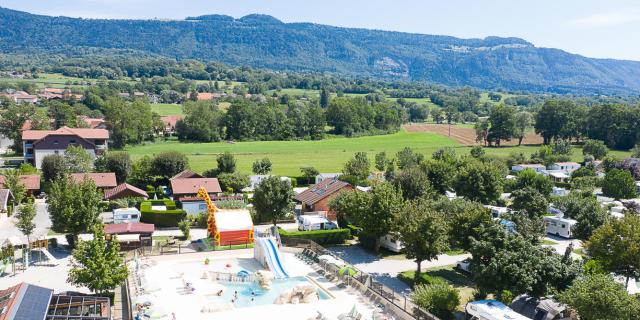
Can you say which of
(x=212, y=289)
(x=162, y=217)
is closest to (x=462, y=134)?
(x=162, y=217)

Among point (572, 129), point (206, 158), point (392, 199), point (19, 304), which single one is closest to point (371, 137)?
point (572, 129)

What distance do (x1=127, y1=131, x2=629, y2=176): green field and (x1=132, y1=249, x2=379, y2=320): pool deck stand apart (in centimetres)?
3231

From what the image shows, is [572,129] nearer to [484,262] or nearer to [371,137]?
[371,137]

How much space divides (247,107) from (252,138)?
5920 millimetres

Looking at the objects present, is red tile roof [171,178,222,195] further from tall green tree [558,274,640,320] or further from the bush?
tall green tree [558,274,640,320]

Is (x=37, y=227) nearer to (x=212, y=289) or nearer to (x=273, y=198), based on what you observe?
(x=273, y=198)

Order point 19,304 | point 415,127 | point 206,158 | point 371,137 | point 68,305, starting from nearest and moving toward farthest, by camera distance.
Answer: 1. point 19,304
2. point 68,305
3. point 206,158
4. point 371,137
5. point 415,127

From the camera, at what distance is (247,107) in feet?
336

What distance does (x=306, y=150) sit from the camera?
90750 mm

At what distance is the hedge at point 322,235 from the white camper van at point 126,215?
447 inches

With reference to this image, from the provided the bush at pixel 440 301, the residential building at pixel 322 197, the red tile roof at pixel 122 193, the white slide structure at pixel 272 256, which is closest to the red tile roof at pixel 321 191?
the residential building at pixel 322 197

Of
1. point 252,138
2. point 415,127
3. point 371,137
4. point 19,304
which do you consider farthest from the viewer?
point 415,127

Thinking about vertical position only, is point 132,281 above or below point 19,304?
below

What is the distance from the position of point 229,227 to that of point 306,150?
56238 millimetres
